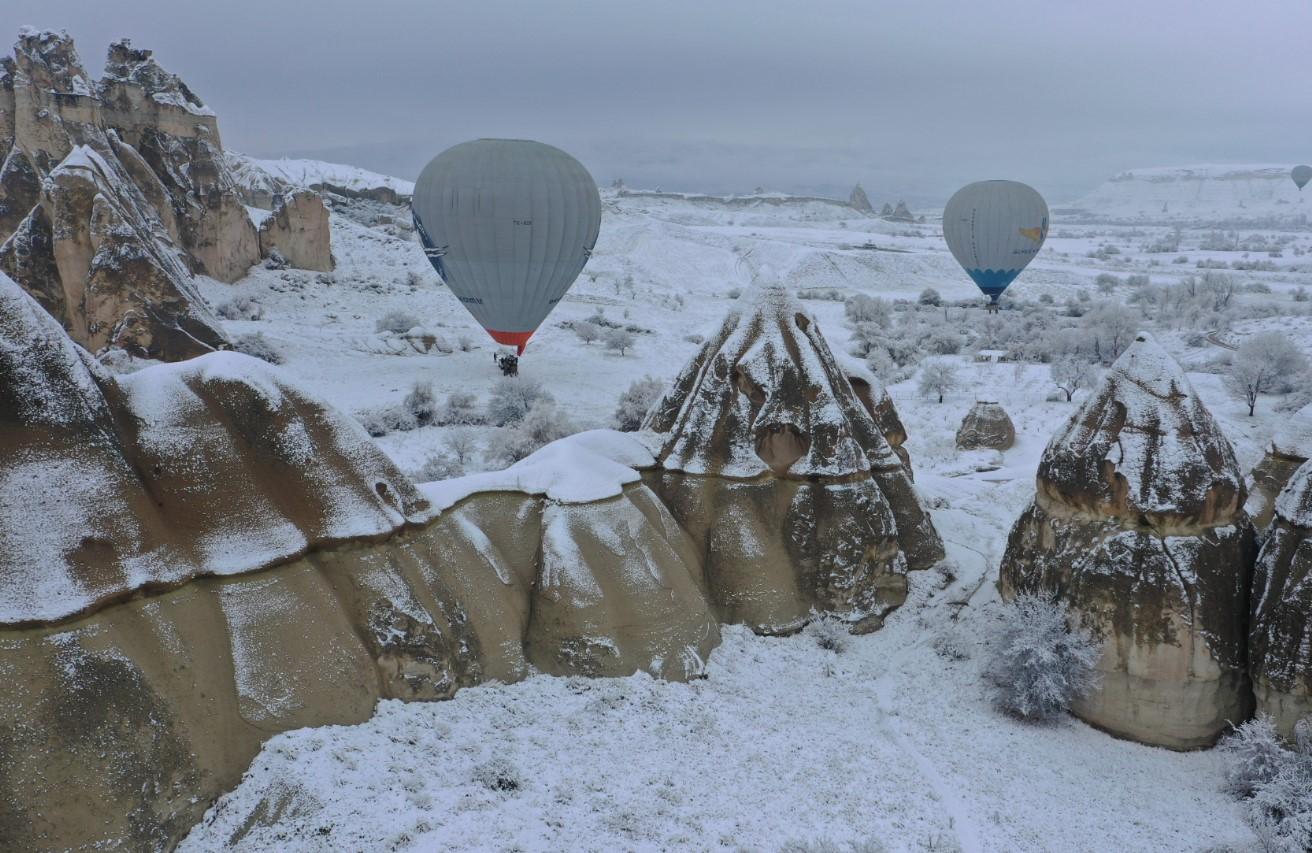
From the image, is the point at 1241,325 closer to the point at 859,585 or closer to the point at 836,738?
the point at 859,585

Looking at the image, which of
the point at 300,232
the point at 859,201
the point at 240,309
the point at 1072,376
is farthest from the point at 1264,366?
the point at 859,201

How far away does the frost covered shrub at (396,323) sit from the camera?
126 feet

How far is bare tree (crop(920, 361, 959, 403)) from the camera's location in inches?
1380

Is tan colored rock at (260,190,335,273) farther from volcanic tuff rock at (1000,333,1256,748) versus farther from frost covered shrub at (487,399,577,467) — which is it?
volcanic tuff rock at (1000,333,1256,748)

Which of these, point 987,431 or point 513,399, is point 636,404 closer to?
point 513,399

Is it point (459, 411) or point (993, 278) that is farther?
point (993, 278)

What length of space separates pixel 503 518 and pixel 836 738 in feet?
17.8

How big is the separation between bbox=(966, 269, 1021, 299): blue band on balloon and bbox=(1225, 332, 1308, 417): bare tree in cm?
1783

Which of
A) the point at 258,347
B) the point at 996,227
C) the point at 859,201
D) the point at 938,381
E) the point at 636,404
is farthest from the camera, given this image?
the point at 859,201

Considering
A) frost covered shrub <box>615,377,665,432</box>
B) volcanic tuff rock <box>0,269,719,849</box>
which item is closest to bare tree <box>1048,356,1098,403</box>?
frost covered shrub <box>615,377,665,432</box>

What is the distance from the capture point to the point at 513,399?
2850 centimetres

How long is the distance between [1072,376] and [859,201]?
12346cm

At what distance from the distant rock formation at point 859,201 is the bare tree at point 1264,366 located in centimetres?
12072

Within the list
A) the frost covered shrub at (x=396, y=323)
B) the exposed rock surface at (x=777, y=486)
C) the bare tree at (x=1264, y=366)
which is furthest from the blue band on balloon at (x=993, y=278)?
the exposed rock surface at (x=777, y=486)
